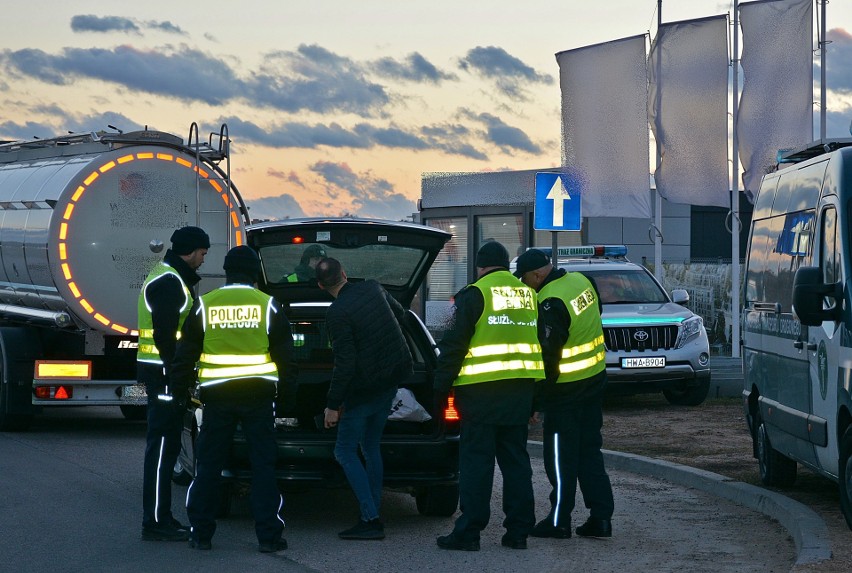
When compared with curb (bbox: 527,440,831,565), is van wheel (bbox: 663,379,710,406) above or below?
above

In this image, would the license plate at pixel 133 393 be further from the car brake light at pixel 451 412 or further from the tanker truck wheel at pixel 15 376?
the car brake light at pixel 451 412

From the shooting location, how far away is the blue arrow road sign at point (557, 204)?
1503 centimetres

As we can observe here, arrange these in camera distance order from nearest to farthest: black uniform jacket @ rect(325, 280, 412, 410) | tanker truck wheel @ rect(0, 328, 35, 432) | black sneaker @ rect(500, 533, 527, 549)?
black sneaker @ rect(500, 533, 527, 549)
black uniform jacket @ rect(325, 280, 412, 410)
tanker truck wheel @ rect(0, 328, 35, 432)

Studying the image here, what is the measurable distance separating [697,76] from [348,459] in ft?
62.3

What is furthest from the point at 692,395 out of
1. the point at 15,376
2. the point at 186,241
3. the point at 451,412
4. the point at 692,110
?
the point at 186,241

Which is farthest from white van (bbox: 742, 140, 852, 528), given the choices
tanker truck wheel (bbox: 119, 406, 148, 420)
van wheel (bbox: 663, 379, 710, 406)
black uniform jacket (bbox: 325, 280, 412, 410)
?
tanker truck wheel (bbox: 119, 406, 148, 420)

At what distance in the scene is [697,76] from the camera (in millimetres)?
26391

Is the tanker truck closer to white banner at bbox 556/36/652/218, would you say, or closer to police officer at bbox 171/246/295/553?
police officer at bbox 171/246/295/553

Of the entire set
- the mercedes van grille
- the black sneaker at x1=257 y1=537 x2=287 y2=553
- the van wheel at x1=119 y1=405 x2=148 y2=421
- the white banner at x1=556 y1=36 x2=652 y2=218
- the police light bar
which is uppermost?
the white banner at x1=556 y1=36 x2=652 y2=218

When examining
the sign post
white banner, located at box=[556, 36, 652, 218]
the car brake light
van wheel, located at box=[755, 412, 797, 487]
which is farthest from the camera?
white banner, located at box=[556, 36, 652, 218]

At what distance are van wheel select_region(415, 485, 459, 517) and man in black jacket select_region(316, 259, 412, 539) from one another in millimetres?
915

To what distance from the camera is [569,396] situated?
922 cm

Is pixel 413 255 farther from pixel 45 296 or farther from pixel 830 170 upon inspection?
pixel 45 296

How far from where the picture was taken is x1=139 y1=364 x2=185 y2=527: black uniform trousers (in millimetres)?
9102
